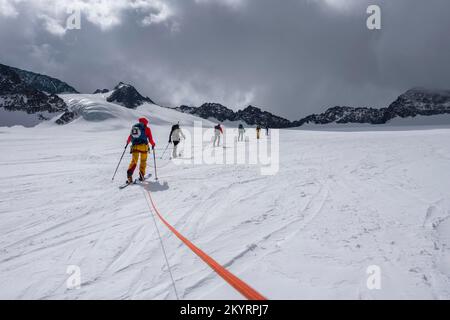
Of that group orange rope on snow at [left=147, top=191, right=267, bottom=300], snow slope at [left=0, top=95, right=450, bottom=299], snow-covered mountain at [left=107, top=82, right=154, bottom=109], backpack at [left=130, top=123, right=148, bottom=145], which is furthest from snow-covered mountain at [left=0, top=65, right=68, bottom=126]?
orange rope on snow at [left=147, top=191, right=267, bottom=300]

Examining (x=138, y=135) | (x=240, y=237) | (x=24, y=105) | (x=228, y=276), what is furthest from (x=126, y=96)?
(x=228, y=276)

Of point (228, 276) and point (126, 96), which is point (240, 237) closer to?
point (228, 276)

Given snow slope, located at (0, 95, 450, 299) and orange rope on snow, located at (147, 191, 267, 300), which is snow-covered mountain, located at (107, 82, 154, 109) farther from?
orange rope on snow, located at (147, 191, 267, 300)

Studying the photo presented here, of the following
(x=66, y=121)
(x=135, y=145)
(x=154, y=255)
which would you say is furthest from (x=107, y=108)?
(x=154, y=255)

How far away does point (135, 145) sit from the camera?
813cm

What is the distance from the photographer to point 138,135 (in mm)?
8109

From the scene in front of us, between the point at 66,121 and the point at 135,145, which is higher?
the point at 66,121

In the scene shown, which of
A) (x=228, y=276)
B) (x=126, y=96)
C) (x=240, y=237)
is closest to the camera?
(x=228, y=276)

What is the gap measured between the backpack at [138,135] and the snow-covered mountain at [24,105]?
114 meters

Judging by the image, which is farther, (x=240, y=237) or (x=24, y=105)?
(x=24, y=105)

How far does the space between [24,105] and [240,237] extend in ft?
460

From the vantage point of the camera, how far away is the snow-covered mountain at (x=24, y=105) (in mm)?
100094
